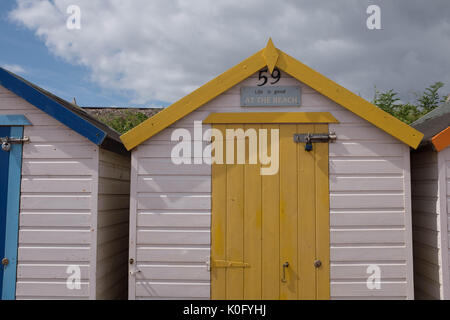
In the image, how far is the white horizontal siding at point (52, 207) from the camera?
390 centimetres

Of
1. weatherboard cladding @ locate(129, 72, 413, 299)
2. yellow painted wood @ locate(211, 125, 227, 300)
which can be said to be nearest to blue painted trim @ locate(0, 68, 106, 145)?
weatherboard cladding @ locate(129, 72, 413, 299)

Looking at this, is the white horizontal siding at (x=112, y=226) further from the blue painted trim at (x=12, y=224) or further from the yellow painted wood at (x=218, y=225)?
the yellow painted wood at (x=218, y=225)

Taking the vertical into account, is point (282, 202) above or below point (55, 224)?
above

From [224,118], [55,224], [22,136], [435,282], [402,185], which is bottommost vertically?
[435,282]

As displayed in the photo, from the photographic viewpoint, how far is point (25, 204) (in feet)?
12.9

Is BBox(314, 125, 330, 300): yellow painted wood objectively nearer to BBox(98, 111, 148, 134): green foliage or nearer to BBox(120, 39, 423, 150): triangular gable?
BBox(120, 39, 423, 150): triangular gable

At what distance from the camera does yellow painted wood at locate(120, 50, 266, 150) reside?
3.84 metres

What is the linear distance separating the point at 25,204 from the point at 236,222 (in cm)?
267

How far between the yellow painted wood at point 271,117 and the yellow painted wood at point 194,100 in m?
0.27

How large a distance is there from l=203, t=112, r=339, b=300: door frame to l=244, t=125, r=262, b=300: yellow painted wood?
0.42 meters

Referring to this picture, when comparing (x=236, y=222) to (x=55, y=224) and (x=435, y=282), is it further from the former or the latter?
(x=435, y=282)

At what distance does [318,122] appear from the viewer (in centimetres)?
388

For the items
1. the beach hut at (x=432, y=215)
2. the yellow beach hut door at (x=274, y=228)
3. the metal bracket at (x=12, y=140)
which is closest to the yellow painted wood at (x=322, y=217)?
the yellow beach hut door at (x=274, y=228)
